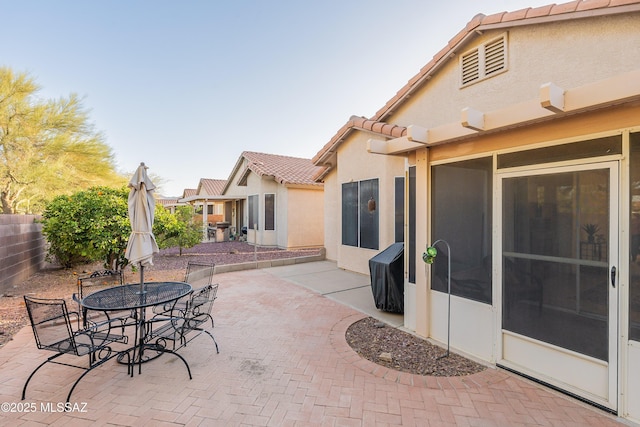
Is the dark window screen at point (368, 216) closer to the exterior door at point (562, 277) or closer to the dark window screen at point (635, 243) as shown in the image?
the exterior door at point (562, 277)

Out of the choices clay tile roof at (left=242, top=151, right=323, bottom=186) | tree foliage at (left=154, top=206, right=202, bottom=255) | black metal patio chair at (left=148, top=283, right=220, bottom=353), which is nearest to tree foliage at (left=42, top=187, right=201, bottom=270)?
tree foliage at (left=154, top=206, right=202, bottom=255)

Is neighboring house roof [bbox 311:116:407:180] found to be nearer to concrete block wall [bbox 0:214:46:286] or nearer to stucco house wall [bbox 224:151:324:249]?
stucco house wall [bbox 224:151:324:249]

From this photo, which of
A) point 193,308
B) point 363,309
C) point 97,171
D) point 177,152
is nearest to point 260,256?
point 363,309

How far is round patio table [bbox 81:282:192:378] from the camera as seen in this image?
12.9ft

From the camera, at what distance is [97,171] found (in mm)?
15969

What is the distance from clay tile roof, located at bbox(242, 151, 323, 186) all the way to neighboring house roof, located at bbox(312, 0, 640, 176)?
324 centimetres

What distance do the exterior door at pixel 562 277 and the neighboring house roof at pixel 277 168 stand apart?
1050 cm

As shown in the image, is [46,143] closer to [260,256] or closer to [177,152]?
[260,256]

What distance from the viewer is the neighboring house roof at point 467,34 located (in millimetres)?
6289

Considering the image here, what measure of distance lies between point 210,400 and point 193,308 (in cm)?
163

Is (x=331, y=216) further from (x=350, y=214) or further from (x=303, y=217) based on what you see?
(x=303, y=217)

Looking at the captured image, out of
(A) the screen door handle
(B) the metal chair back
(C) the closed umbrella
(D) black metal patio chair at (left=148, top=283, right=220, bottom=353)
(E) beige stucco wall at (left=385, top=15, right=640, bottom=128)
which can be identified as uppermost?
(E) beige stucco wall at (left=385, top=15, right=640, bottom=128)

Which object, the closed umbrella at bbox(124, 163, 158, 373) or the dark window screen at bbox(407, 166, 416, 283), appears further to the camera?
the dark window screen at bbox(407, 166, 416, 283)

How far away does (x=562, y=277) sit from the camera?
11.3 ft
